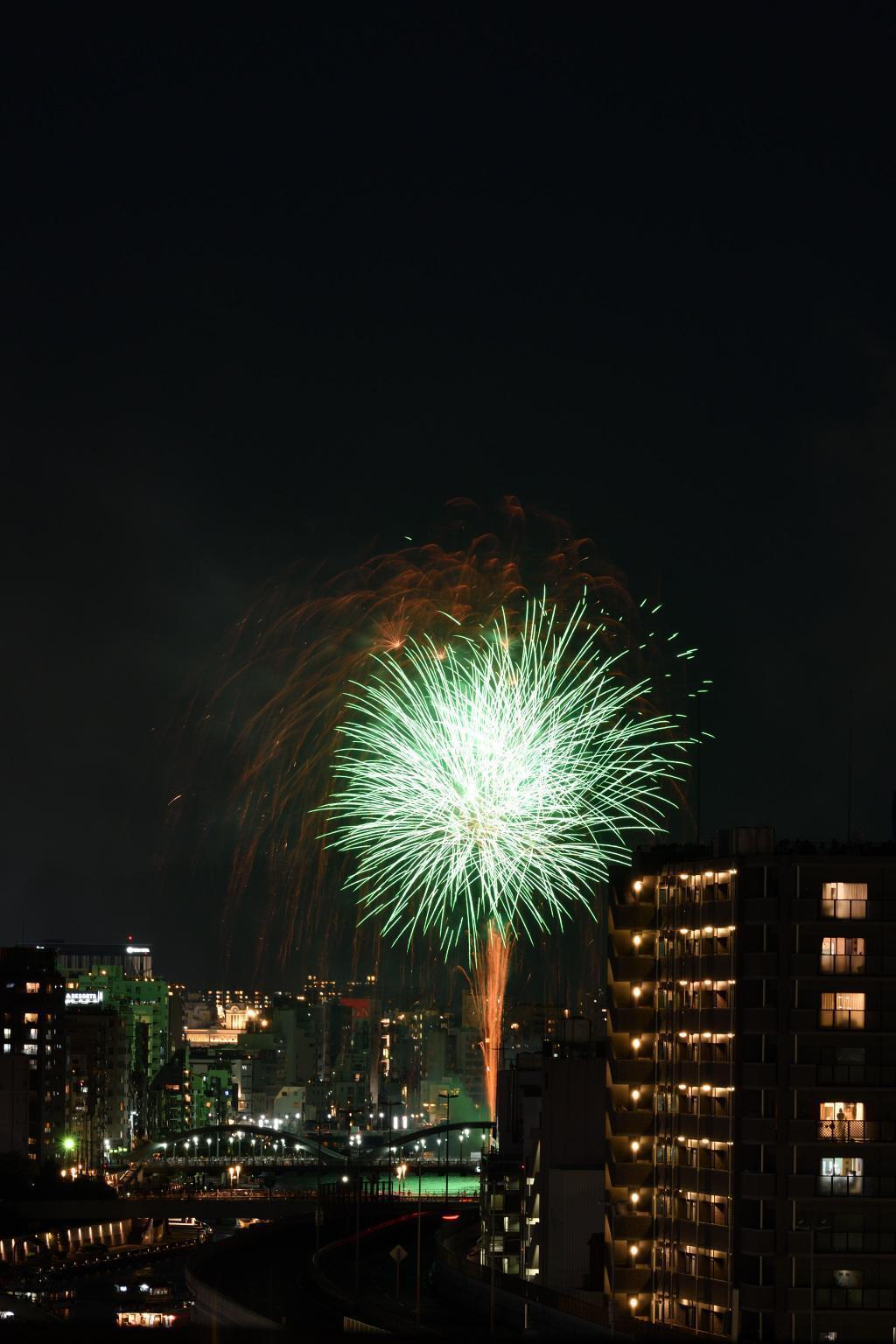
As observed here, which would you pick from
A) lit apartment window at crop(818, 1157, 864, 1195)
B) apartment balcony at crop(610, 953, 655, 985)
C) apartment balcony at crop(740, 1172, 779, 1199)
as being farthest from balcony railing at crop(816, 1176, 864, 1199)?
apartment balcony at crop(610, 953, 655, 985)

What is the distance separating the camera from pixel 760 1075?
40.8m

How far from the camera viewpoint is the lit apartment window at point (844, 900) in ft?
135

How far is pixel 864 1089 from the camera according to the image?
40.5 meters

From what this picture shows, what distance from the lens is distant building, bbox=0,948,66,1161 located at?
110m

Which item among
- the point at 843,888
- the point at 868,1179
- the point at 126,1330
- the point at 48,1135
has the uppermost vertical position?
the point at 843,888

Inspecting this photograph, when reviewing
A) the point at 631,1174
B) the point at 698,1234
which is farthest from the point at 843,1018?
the point at 631,1174

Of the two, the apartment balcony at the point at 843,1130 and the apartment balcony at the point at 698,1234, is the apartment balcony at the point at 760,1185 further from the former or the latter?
the apartment balcony at the point at 698,1234

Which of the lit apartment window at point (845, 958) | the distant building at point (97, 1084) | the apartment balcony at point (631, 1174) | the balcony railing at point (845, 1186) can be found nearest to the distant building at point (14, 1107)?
the distant building at point (97, 1084)

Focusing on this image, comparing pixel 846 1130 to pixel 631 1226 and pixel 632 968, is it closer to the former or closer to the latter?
pixel 631 1226

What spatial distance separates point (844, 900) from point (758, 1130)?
5452 millimetres

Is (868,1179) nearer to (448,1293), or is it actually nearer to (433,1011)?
(448,1293)

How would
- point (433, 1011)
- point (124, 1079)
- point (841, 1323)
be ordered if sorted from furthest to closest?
1. point (433, 1011)
2. point (124, 1079)
3. point (841, 1323)

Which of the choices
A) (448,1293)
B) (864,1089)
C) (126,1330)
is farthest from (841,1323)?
(126,1330)

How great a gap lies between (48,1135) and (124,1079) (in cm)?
3171
